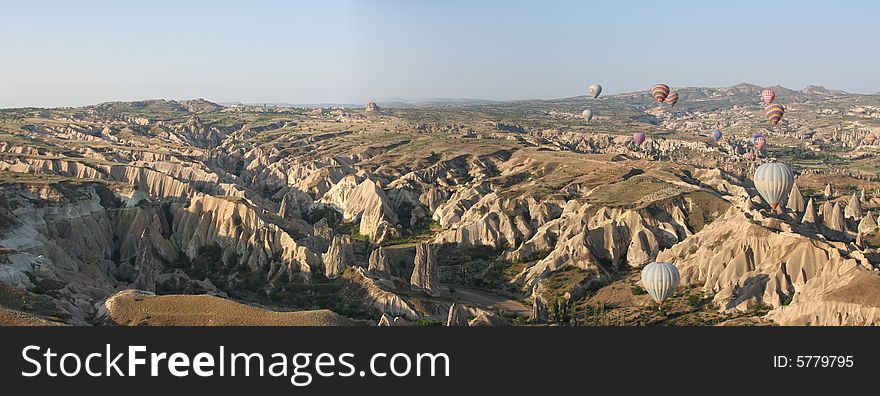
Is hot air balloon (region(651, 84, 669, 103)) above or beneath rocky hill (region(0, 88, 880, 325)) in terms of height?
above

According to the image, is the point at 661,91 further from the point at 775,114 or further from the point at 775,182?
the point at 775,182

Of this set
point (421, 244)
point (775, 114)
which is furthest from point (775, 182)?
point (775, 114)

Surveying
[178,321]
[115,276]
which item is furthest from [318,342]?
[115,276]

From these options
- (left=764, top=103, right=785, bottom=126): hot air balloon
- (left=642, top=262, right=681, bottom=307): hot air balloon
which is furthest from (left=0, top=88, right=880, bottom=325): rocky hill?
(left=764, top=103, right=785, bottom=126): hot air balloon

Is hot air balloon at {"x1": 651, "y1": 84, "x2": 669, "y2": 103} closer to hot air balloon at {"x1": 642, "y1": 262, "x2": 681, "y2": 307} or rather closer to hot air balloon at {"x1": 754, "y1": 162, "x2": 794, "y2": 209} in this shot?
hot air balloon at {"x1": 754, "y1": 162, "x2": 794, "y2": 209}

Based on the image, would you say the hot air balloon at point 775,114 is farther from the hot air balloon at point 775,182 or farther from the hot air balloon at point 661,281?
the hot air balloon at point 661,281

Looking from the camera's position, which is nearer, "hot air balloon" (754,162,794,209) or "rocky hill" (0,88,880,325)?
"rocky hill" (0,88,880,325)

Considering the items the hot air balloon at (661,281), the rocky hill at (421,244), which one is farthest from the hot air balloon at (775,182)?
the hot air balloon at (661,281)
